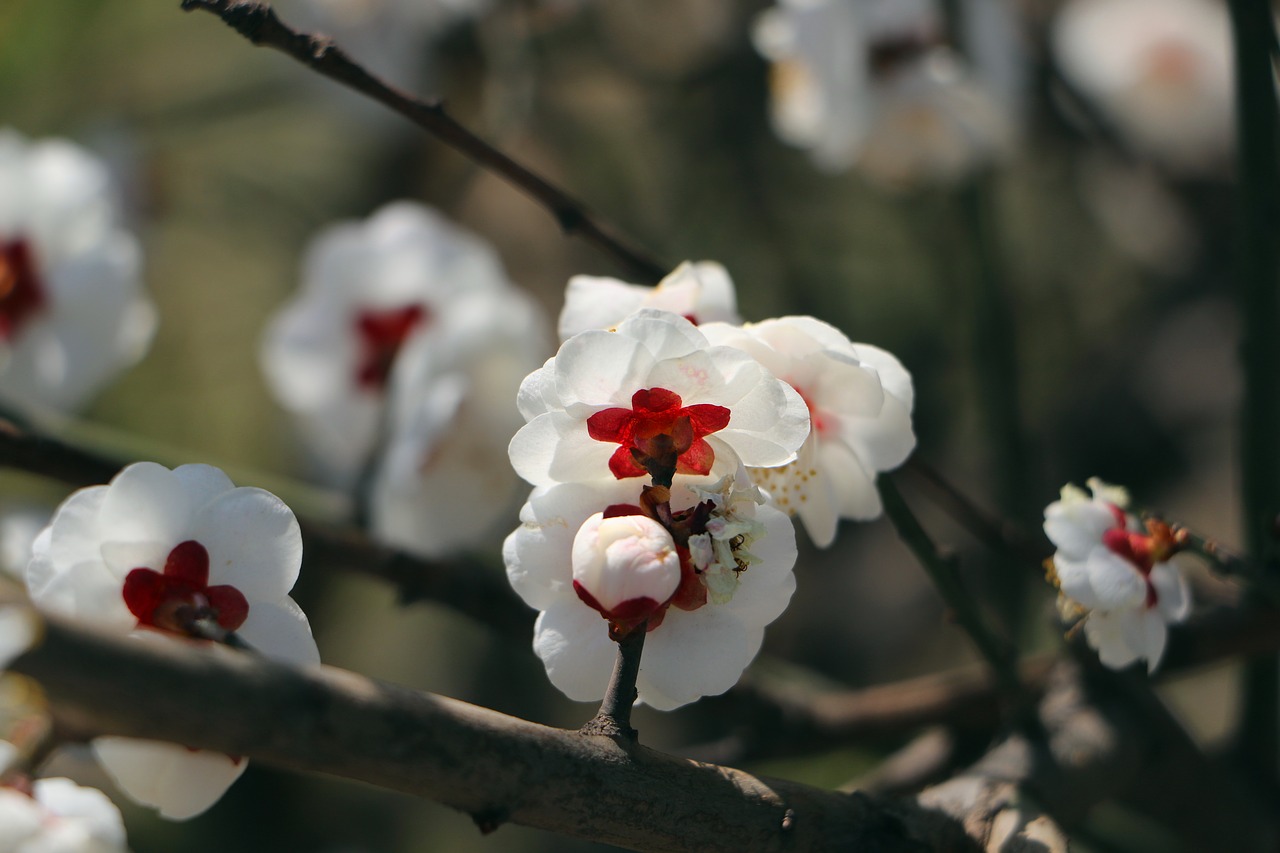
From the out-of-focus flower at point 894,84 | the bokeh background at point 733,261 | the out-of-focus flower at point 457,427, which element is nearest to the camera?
the out-of-focus flower at point 457,427

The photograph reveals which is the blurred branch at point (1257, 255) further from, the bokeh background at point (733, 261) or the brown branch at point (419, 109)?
the bokeh background at point (733, 261)

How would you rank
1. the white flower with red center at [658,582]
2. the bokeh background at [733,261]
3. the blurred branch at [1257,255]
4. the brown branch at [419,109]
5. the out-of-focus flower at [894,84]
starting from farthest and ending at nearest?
the bokeh background at [733,261] < the out-of-focus flower at [894,84] < the blurred branch at [1257,255] < the brown branch at [419,109] < the white flower with red center at [658,582]

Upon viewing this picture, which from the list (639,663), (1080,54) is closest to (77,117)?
(1080,54)

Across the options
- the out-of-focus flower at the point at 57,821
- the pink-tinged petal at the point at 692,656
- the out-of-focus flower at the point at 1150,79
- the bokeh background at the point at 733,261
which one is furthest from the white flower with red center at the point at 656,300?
the out-of-focus flower at the point at 1150,79

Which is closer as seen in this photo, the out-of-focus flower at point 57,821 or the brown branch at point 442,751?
the brown branch at point 442,751

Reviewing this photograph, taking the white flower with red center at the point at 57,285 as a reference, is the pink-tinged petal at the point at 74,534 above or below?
below

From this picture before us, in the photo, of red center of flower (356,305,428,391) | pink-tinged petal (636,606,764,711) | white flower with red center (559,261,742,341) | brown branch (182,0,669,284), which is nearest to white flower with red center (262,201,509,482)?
red center of flower (356,305,428,391)
